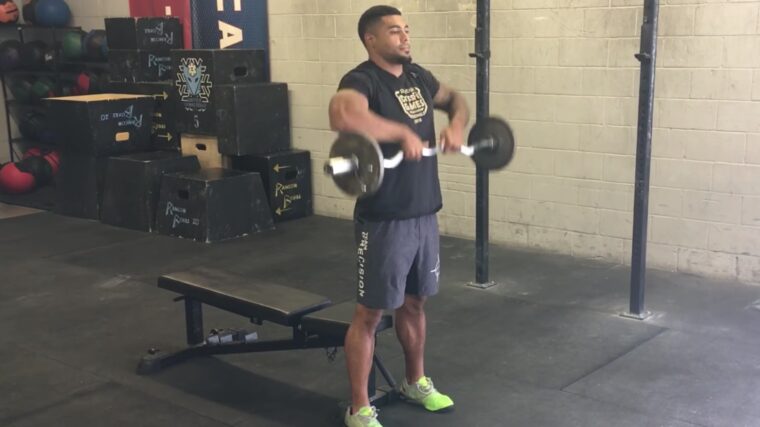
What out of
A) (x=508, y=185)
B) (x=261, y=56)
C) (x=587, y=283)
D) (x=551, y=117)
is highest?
(x=261, y=56)

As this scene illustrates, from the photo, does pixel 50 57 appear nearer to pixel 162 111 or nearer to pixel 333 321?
pixel 162 111

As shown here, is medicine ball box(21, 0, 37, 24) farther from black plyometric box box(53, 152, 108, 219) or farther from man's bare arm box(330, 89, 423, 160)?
man's bare arm box(330, 89, 423, 160)

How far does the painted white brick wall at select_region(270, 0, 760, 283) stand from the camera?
384 cm

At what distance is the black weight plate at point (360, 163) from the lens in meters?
2.10

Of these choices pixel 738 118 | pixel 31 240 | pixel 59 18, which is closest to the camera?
pixel 738 118

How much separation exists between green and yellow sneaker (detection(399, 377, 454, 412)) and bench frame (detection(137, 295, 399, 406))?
75 mm

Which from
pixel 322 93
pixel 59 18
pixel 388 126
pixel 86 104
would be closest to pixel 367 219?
pixel 388 126

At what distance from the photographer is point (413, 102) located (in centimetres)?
239

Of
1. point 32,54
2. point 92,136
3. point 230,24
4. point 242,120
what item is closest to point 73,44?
point 32,54

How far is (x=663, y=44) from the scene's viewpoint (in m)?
3.99

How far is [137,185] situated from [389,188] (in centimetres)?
336

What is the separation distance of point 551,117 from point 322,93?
5.54 ft

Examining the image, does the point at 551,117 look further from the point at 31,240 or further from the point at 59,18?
the point at 59,18

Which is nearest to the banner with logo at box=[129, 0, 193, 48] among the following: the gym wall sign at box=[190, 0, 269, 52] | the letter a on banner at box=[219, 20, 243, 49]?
the gym wall sign at box=[190, 0, 269, 52]
